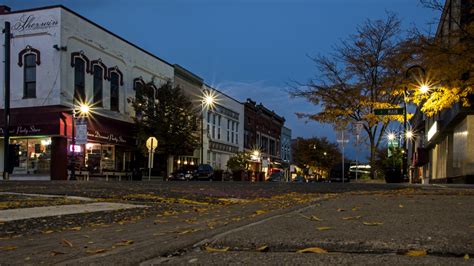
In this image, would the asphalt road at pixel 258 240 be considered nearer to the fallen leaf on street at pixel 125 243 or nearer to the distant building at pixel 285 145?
the fallen leaf on street at pixel 125 243

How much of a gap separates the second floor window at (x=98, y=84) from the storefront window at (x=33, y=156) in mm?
5044

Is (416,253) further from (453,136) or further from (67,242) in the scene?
(453,136)

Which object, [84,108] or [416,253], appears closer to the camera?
[416,253]

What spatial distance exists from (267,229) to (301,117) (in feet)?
91.1

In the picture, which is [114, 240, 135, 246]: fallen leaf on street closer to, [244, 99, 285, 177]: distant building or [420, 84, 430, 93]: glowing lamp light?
[420, 84, 430, 93]: glowing lamp light

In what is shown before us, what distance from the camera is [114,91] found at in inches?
1539

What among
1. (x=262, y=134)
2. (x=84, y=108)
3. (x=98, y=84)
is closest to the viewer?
(x=84, y=108)

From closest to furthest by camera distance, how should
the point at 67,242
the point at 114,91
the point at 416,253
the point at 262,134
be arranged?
the point at 416,253 → the point at 67,242 → the point at 114,91 → the point at 262,134

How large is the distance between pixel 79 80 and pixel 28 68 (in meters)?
3.27

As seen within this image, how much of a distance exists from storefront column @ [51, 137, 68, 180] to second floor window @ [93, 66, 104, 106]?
185 inches

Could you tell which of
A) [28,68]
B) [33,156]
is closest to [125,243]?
[33,156]

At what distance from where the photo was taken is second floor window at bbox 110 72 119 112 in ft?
127

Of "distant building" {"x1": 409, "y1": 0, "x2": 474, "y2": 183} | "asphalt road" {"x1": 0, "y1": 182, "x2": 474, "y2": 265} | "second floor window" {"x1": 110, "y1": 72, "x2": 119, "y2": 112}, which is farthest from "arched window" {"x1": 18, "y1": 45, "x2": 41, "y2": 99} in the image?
"asphalt road" {"x1": 0, "y1": 182, "x2": 474, "y2": 265}

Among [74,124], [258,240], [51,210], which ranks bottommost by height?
[51,210]
